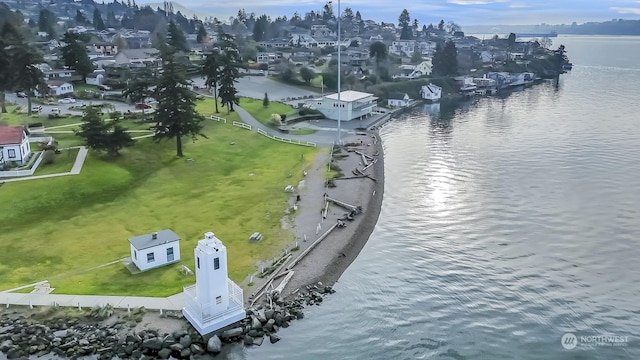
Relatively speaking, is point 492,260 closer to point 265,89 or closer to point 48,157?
point 48,157

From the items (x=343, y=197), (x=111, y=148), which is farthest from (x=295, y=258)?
(x=111, y=148)

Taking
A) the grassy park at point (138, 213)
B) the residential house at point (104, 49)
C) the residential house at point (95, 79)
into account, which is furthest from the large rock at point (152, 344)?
the residential house at point (104, 49)

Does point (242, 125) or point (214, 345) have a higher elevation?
point (242, 125)

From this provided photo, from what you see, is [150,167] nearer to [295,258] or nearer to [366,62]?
[295,258]

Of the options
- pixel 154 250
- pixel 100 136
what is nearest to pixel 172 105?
pixel 100 136

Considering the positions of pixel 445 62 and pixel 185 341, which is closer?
pixel 185 341

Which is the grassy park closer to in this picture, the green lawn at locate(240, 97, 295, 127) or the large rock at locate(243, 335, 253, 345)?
the large rock at locate(243, 335, 253, 345)

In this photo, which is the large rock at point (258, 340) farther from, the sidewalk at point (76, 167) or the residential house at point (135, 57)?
the residential house at point (135, 57)
